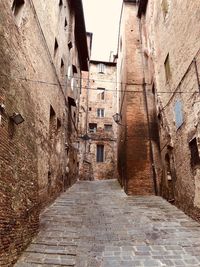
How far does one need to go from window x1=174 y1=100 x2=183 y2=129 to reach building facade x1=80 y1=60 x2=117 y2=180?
12.9 metres

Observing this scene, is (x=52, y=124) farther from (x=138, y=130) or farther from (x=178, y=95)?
(x=178, y=95)

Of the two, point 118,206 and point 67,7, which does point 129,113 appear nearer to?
point 118,206

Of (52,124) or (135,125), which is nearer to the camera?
(52,124)

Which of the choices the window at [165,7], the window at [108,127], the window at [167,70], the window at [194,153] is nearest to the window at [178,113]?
the window at [194,153]

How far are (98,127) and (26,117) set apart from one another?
19215mm

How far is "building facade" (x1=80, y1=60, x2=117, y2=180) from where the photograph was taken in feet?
79.6

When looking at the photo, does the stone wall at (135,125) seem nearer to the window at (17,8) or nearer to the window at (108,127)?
the window at (17,8)

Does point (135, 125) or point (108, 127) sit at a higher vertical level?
point (108, 127)

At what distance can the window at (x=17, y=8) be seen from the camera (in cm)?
707

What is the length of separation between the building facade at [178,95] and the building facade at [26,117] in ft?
16.3

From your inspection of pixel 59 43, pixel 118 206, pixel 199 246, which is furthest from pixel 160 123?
pixel 199 246

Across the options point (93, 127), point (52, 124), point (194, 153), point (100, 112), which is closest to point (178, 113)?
point (194, 153)

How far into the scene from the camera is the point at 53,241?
22.3 feet

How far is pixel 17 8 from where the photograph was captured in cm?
725
